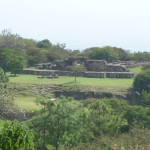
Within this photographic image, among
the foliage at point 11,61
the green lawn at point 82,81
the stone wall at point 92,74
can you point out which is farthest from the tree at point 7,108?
the foliage at point 11,61

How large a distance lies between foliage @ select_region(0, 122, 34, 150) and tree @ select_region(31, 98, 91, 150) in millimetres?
12133

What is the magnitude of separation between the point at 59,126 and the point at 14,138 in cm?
1260

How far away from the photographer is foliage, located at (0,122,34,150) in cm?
930

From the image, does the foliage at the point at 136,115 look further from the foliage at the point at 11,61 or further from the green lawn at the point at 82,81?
the foliage at the point at 11,61

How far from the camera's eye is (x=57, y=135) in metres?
21.9

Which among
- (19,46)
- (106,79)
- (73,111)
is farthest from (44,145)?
(19,46)

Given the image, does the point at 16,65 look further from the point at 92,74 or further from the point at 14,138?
the point at 14,138

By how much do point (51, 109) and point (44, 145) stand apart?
211cm

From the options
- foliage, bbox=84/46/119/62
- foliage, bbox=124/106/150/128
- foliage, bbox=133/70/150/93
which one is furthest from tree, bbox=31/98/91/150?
foliage, bbox=84/46/119/62

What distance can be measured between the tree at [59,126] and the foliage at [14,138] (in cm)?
1213

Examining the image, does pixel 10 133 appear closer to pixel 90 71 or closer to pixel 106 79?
pixel 106 79

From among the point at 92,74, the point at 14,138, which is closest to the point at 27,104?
the point at 92,74

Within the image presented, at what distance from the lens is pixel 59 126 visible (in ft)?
71.9

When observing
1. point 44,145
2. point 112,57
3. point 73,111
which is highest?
point 112,57
